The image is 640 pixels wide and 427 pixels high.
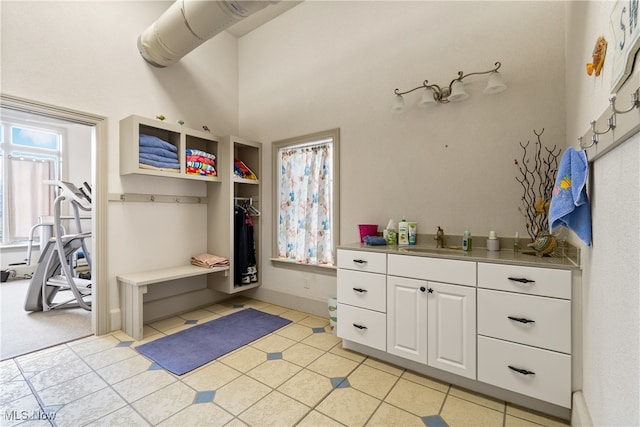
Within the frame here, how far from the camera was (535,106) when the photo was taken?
198 cm

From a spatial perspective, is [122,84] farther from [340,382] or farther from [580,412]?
[580,412]

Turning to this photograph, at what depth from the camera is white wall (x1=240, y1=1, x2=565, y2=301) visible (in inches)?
79.6

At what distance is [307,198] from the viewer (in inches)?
125

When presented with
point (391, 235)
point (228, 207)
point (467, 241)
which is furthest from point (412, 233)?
point (228, 207)

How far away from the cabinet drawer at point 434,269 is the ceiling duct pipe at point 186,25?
84.9 inches

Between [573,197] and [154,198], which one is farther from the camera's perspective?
[154,198]

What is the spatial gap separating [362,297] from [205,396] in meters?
1.25

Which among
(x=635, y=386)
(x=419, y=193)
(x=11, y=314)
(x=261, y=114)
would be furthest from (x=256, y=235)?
(x=635, y=386)

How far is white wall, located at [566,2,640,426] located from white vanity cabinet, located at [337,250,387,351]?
3.68 ft

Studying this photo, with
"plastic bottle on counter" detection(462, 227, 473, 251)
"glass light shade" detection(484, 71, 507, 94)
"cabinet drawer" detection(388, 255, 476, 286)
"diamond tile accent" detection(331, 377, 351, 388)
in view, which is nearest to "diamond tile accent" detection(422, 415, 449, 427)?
"diamond tile accent" detection(331, 377, 351, 388)

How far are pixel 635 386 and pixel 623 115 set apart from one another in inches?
30.1

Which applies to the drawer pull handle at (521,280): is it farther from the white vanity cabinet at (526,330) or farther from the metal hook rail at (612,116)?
the metal hook rail at (612,116)

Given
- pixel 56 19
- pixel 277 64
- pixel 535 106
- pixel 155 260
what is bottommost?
pixel 155 260

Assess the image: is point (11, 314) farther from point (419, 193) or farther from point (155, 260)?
point (419, 193)
